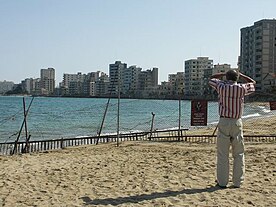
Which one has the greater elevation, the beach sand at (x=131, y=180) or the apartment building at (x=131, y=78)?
the apartment building at (x=131, y=78)

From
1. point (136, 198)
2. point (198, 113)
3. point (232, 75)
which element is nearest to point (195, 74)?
point (198, 113)

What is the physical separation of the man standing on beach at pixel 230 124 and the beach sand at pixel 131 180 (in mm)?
320

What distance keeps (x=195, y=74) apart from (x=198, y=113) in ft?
436

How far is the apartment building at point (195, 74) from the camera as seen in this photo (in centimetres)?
14038

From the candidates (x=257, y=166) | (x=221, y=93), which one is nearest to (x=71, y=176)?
(x=221, y=93)

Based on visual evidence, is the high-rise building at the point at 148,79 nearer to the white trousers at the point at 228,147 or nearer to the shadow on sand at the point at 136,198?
the white trousers at the point at 228,147

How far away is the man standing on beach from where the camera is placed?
6.86m

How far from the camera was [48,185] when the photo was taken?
24.9 feet

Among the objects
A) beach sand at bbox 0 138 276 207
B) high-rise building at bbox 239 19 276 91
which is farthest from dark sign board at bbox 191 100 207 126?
high-rise building at bbox 239 19 276 91

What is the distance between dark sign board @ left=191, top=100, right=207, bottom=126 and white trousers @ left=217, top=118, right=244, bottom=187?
7.65m

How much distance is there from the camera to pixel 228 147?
22.9 feet

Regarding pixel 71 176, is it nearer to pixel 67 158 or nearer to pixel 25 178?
pixel 25 178

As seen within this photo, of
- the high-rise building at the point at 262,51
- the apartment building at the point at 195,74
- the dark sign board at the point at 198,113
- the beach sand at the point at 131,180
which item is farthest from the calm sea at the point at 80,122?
the apartment building at the point at 195,74

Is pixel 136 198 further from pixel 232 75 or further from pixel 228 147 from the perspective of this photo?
pixel 232 75
